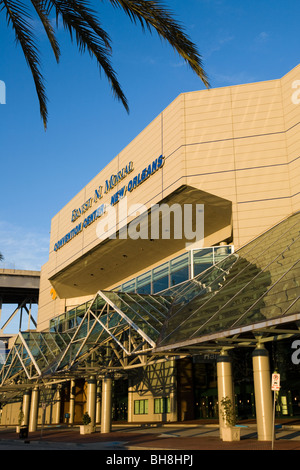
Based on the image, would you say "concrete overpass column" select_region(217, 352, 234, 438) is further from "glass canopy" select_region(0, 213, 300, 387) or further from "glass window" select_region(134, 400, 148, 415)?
"glass window" select_region(134, 400, 148, 415)

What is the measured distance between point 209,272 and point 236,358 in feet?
26.3

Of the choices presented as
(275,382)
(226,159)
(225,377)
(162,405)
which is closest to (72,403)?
(162,405)

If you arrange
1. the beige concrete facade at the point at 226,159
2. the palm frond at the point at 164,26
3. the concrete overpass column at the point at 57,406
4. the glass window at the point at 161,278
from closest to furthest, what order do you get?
the palm frond at the point at 164,26 → the beige concrete facade at the point at 226,159 → the glass window at the point at 161,278 → the concrete overpass column at the point at 57,406

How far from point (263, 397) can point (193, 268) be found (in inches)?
751

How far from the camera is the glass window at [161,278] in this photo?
143ft

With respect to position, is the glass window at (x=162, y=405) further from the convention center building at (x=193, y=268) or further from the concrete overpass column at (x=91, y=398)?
the concrete overpass column at (x=91, y=398)

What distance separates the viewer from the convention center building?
22641 mm

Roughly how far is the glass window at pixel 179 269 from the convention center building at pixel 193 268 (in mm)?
173

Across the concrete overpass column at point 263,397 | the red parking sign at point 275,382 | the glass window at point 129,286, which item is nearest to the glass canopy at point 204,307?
the red parking sign at point 275,382

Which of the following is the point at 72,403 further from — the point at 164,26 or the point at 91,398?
the point at 164,26

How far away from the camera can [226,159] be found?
38031 millimetres

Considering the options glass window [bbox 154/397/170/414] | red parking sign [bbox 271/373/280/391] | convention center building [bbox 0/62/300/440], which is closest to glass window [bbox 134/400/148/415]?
convention center building [bbox 0/62/300/440]

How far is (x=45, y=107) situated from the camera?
12.9m
